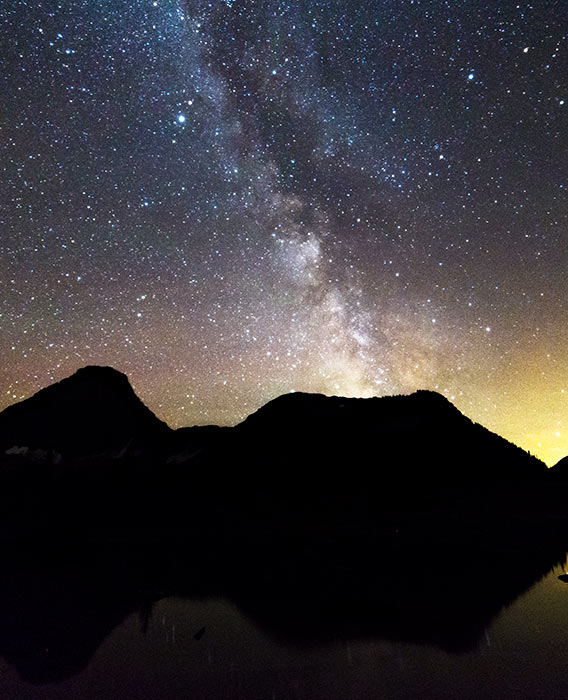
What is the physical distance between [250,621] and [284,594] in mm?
2837

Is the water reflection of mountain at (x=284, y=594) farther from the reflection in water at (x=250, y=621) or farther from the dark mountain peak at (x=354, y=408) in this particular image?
the dark mountain peak at (x=354, y=408)

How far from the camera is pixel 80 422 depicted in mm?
91625

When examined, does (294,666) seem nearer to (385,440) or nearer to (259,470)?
(259,470)

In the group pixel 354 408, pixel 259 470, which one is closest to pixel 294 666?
pixel 259 470

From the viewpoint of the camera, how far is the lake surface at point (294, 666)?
8352mm

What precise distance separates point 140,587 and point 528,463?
77965mm

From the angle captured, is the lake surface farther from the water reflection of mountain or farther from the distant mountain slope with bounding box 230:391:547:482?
the distant mountain slope with bounding box 230:391:547:482

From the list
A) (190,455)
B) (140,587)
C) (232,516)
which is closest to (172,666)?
(140,587)

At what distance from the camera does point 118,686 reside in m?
8.69

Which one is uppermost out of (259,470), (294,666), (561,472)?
(259,470)

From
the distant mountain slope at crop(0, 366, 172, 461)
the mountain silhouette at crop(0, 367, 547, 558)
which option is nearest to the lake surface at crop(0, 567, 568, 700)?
the mountain silhouette at crop(0, 367, 547, 558)

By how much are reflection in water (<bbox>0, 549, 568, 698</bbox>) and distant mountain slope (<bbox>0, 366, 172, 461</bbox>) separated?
236 feet

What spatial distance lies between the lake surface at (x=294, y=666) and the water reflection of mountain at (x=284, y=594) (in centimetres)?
43

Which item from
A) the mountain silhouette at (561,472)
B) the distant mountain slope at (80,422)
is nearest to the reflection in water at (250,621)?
the mountain silhouette at (561,472)
